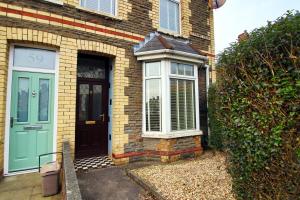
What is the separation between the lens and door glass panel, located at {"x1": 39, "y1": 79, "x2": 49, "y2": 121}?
15.0 feet

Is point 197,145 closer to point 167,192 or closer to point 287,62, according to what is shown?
point 167,192

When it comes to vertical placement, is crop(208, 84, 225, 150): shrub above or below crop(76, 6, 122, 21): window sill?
below

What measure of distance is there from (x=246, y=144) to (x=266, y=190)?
1.66 feet

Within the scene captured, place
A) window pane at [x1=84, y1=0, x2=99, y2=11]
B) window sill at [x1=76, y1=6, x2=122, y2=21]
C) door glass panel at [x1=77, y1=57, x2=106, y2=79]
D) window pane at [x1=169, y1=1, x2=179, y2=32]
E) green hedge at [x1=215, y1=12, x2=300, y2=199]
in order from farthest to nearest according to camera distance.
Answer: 1. window pane at [x1=169, y1=1, x2=179, y2=32]
2. door glass panel at [x1=77, y1=57, x2=106, y2=79]
3. window pane at [x1=84, y1=0, x2=99, y2=11]
4. window sill at [x1=76, y1=6, x2=122, y2=21]
5. green hedge at [x1=215, y1=12, x2=300, y2=199]

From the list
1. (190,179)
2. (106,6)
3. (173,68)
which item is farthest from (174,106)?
(106,6)

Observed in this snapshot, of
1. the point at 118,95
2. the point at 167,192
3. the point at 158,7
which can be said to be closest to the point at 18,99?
the point at 118,95

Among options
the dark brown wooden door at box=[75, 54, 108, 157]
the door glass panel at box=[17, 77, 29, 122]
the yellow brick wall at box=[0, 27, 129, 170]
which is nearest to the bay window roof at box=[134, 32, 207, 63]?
the yellow brick wall at box=[0, 27, 129, 170]

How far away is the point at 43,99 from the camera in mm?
4637

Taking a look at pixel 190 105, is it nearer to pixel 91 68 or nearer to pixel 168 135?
pixel 168 135

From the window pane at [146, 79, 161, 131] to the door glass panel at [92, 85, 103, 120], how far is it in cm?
141

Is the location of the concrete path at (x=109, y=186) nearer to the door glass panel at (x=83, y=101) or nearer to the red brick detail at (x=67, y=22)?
the door glass panel at (x=83, y=101)

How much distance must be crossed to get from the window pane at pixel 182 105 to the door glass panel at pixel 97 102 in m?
2.12

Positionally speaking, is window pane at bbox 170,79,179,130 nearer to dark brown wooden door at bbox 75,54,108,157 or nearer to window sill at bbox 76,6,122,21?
dark brown wooden door at bbox 75,54,108,157

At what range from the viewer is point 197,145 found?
6.04 meters
